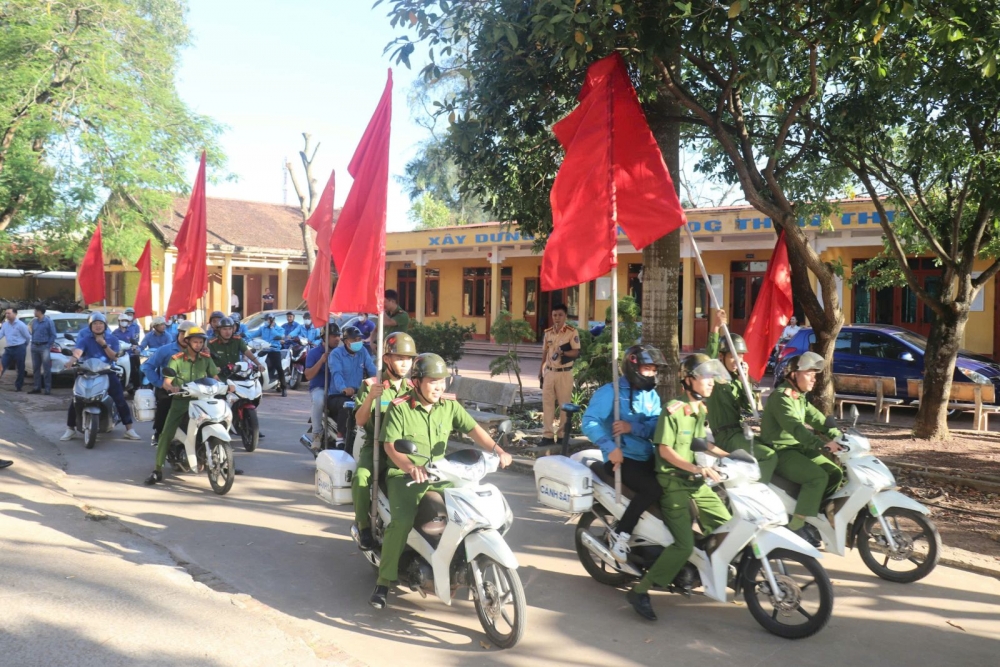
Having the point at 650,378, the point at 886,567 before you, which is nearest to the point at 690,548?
the point at 650,378

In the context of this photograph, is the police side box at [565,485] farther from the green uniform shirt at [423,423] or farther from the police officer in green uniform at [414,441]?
the green uniform shirt at [423,423]

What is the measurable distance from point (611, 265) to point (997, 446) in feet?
24.5

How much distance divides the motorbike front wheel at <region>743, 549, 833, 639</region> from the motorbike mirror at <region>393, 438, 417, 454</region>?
2100 mm

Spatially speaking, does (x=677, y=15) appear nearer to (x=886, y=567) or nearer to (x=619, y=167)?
(x=619, y=167)

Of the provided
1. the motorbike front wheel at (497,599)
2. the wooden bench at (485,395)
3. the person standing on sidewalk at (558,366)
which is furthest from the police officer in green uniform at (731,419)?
the wooden bench at (485,395)

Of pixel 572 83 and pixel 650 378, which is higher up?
pixel 572 83

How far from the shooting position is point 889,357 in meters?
14.6

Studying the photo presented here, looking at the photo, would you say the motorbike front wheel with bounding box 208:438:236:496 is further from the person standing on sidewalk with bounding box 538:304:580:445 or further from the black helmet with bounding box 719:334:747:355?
the black helmet with bounding box 719:334:747:355

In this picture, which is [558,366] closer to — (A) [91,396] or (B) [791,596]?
(B) [791,596]

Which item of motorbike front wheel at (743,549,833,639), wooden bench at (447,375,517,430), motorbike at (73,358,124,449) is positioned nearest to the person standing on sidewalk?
wooden bench at (447,375,517,430)

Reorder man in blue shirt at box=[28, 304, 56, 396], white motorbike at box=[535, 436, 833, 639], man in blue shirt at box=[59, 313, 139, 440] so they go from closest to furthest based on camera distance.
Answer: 1. white motorbike at box=[535, 436, 833, 639]
2. man in blue shirt at box=[59, 313, 139, 440]
3. man in blue shirt at box=[28, 304, 56, 396]

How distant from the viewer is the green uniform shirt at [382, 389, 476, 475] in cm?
517

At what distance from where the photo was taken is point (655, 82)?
9016mm

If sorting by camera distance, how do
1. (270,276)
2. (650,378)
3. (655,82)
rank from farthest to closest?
(270,276) → (655,82) → (650,378)
